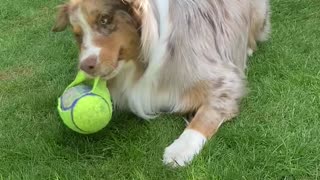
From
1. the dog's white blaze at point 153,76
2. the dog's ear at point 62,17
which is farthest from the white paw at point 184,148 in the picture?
the dog's ear at point 62,17

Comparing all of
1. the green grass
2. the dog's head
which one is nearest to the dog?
the dog's head

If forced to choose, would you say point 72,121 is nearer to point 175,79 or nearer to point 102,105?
point 102,105

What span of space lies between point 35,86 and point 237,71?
164 cm

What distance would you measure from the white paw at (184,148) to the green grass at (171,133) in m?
0.05

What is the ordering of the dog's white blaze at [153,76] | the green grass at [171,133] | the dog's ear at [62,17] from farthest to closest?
the dog's ear at [62,17]
the dog's white blaze at [153,76]
the green grass at [171,133]

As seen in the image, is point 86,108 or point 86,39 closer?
point 86,108

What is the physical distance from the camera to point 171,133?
3.46 m

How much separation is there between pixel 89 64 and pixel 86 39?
0.58ft

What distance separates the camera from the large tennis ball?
310 cm

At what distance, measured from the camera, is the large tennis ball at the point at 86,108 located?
310 cm

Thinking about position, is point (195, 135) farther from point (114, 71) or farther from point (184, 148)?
point (114, 71)

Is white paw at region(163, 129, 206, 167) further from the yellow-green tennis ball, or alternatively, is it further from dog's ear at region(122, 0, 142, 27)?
dog's ear at region(122, 0, 142, 27)

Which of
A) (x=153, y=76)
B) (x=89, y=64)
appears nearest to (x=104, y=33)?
(x=89, y=64)

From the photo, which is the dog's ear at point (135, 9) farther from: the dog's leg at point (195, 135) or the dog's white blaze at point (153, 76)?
the dog's leg at point (195, 135)
